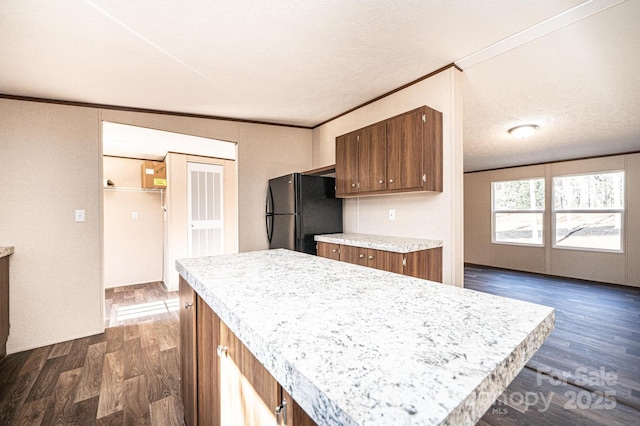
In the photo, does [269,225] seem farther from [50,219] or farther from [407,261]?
[50,219]

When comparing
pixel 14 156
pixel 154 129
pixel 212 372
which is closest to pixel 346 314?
pixel 212 372

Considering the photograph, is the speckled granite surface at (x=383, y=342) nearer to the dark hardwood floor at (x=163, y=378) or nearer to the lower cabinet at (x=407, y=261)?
the lower cabinet at (x=407, y=261)

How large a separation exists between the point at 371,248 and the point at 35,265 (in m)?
3.18

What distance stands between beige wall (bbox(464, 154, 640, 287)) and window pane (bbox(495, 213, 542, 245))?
0.16 metres

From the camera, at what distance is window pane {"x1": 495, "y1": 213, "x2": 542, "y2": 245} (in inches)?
232

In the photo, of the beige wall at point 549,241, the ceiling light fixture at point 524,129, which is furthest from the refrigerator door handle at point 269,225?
the beige wall at point 549,241

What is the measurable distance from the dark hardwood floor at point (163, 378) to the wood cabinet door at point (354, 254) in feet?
4.45

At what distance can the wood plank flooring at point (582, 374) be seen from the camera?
1730mm

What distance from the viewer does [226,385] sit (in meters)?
0.95

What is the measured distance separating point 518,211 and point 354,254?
5.20 metres

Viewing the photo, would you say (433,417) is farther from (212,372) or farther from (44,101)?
(44,101)

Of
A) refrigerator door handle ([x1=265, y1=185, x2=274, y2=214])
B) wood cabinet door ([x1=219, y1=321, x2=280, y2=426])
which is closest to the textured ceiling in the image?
refrigerator door handle ([x1=265, y1=185, x2=274, y2=214])

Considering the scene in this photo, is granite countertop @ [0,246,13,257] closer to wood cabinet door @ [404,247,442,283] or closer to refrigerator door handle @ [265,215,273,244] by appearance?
refrigerator door handle @ [265,215,273,244]

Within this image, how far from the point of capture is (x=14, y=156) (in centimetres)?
263
